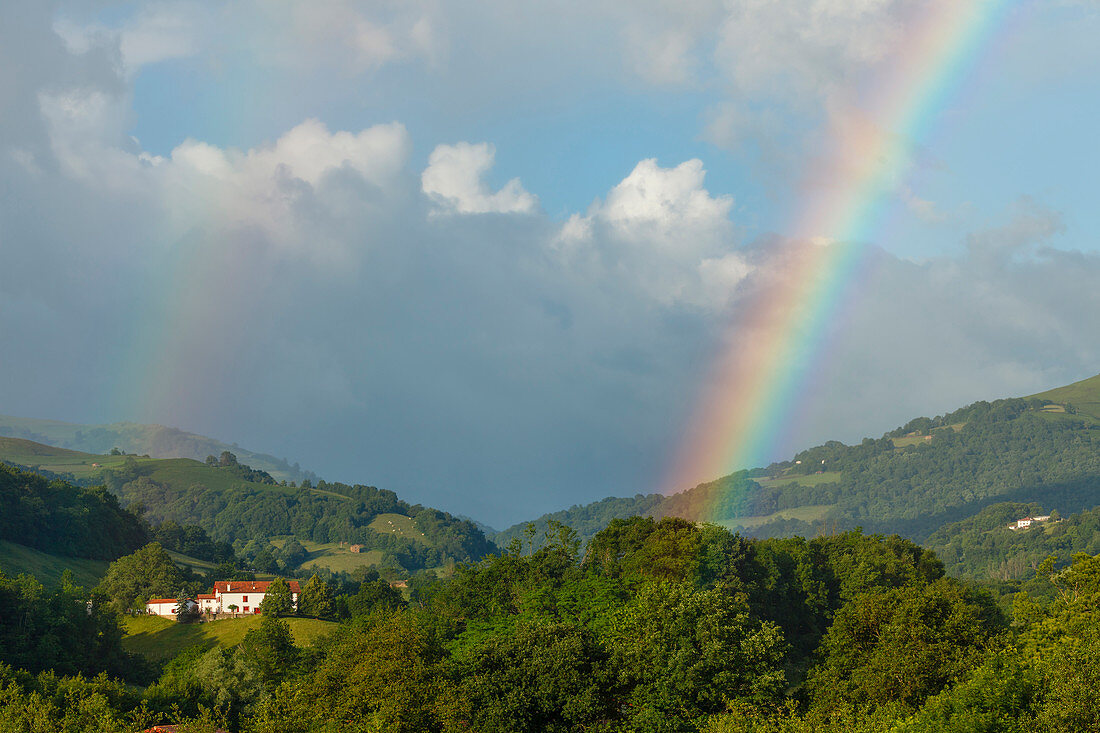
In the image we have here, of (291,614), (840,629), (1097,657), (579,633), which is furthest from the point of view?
(291,614)

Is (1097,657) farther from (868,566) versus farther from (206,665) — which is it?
(868,566)

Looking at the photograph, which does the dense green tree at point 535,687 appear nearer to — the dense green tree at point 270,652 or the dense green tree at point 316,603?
the dense green tree at point 270,652

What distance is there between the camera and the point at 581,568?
12600 cm

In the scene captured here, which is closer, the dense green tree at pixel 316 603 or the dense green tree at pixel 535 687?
the dense green tree at pixel 535 687

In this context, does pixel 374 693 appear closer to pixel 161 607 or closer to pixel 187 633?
pixel 187 633

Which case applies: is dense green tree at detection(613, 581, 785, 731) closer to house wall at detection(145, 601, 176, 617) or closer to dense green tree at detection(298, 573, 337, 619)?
dense green tree at detection(298, 573, 337, 619)

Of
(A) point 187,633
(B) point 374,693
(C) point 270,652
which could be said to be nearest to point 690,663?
(B) point 374,693

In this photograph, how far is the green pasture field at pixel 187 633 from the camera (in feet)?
506

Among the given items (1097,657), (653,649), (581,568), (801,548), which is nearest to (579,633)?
(653,649)

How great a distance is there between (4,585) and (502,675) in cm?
8810

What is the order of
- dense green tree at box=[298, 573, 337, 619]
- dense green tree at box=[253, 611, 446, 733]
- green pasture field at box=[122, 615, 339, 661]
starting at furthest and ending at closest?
dense green tree at box=[298, 573, 337, 619]
green pasture field at box=[122, 615, 339, 661]
dense green tree at box=[253, 611, 446, 733]

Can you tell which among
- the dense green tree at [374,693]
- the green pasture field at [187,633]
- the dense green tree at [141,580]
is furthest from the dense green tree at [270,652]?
the dense green tree at [141,580]

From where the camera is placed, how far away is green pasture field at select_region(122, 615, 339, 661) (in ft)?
506

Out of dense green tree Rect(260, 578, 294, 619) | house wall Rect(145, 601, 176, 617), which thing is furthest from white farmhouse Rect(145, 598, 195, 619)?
dense green tree Rect(260, 578, 294, 619)
